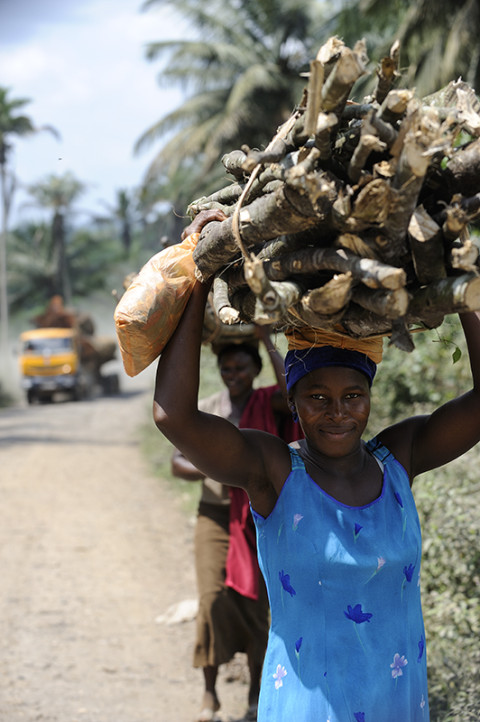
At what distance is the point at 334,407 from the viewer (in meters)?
2.07

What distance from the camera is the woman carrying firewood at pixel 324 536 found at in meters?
1.97

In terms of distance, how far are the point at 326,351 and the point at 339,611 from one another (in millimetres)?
658

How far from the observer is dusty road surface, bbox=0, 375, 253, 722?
4484 millimetres

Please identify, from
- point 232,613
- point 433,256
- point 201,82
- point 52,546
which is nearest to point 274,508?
point 433,256

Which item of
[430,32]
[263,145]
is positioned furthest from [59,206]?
[263,145]

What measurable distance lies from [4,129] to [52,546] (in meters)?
28.5

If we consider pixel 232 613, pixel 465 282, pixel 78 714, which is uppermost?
pixel 465 282

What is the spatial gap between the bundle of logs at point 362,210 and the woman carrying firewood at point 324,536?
0.27 meters

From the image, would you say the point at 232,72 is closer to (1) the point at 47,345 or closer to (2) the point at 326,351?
(1) the point at 47,345

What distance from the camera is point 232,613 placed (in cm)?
412

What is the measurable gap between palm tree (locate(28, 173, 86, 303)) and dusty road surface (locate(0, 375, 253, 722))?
88.3 feet

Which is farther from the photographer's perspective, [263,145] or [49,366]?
[49,366]

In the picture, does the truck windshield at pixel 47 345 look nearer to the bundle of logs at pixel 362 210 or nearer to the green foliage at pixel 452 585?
the green foliage at pixel 452 585

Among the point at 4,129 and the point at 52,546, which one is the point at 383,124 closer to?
the point at 52,546
